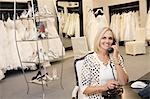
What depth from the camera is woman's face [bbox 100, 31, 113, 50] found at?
166 centimetres

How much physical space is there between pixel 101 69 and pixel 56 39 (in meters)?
4.05

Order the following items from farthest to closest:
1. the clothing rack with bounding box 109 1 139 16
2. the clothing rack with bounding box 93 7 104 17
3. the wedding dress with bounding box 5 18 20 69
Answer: the clothing rack with bounding box 109 1 139 16, the clothing rack with bounding box 93 7 104 17, the wedding dress with bounding box 5 18 20 69

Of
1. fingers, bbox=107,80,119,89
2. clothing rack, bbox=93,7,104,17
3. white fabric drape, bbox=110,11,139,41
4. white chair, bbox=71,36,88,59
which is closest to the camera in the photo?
fingers, bbox=107,80,119,89

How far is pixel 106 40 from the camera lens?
5.45ft

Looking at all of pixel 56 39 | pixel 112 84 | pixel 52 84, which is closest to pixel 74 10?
pixel 56 39

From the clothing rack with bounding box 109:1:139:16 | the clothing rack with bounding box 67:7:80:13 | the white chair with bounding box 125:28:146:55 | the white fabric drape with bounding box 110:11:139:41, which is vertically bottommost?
the white chair with bounding box 125:28:146:55

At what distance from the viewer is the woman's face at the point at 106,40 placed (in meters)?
1.66

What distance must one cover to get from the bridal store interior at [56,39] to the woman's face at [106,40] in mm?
1995

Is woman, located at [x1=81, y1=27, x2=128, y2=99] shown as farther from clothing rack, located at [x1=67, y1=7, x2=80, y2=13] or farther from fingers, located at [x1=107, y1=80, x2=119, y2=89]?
clothing rack, located at [x1=67, y1=7, x2=80, y2=13]

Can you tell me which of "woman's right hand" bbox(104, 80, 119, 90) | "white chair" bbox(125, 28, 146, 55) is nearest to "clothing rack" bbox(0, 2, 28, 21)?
"white chair" bbox(125, 28, 146, 55)

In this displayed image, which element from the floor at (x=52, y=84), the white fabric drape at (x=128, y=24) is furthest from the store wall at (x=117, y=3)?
the floor at (x=52, y=84)

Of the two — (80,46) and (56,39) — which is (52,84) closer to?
(80,46)

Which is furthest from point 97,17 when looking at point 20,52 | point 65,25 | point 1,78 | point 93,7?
point 1,78

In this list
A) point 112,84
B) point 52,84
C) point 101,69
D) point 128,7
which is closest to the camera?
point 112,84
